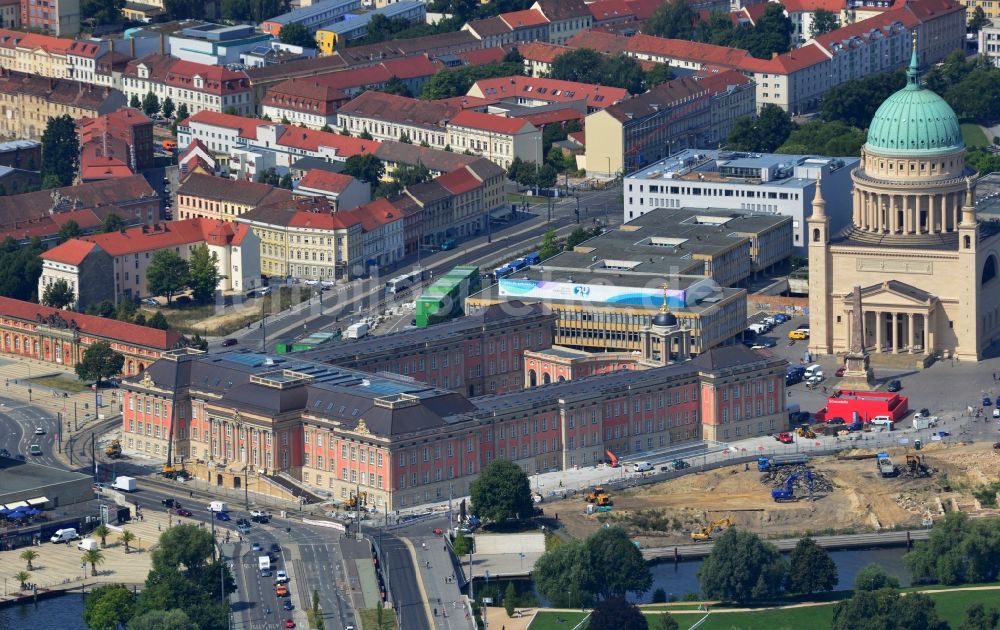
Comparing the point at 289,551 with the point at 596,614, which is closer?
the point at 596,614

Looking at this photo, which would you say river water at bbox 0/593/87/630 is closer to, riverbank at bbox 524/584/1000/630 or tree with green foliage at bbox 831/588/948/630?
riverbank at bbox 524/584/1000/630

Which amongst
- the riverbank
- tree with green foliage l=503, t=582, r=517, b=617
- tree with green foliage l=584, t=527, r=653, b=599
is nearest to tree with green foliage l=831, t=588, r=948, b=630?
the riverbank

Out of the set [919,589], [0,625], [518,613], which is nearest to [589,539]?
[518,613]

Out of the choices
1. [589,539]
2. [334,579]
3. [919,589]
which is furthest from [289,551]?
[919,589]

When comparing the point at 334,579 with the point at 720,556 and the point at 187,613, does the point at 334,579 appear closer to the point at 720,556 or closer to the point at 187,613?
the point at 187,613

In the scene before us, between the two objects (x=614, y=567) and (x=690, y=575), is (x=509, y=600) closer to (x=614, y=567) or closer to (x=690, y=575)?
(x=614, y=567)

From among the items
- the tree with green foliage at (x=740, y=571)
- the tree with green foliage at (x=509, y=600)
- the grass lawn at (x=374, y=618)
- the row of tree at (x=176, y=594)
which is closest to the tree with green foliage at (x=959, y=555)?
Answer: the tree with green foliage at (x=740, y=571)
